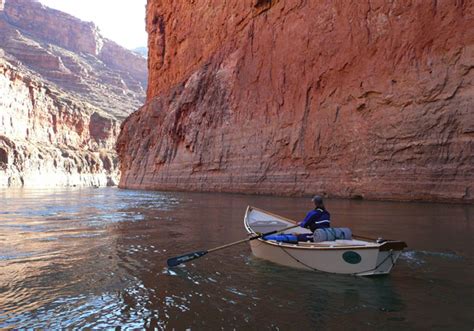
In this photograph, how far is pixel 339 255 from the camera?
21.0ft

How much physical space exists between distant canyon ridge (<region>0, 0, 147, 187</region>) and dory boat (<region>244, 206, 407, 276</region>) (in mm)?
74851

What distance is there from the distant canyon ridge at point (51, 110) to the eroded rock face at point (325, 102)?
5114 centimetres

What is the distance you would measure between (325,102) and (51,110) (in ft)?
307

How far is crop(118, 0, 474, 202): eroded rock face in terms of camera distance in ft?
63.4

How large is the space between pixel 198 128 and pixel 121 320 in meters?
31.9

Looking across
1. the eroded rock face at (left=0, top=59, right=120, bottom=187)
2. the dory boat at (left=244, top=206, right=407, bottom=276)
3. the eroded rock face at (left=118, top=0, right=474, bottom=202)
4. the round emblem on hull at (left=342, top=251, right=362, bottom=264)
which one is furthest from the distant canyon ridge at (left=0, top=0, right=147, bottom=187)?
the round emblem on hull at (left=342, top=251, right=362, bottom=264)

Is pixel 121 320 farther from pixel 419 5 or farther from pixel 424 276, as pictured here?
pixel 419 5

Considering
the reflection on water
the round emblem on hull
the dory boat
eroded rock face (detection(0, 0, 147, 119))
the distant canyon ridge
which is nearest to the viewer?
the reflection on water

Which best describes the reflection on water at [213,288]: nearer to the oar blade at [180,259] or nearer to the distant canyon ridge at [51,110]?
the oar blade at [180,259]

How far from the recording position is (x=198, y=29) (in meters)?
41.3

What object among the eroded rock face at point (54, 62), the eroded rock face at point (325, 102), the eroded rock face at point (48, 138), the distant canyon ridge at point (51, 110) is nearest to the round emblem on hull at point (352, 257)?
the eroded rock face at point (325, 102)

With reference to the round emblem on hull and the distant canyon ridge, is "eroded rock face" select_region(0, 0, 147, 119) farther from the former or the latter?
the round emblem on hull

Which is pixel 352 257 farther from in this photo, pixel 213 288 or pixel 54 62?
pixel 54 62

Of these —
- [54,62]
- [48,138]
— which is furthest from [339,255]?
[54,62]
